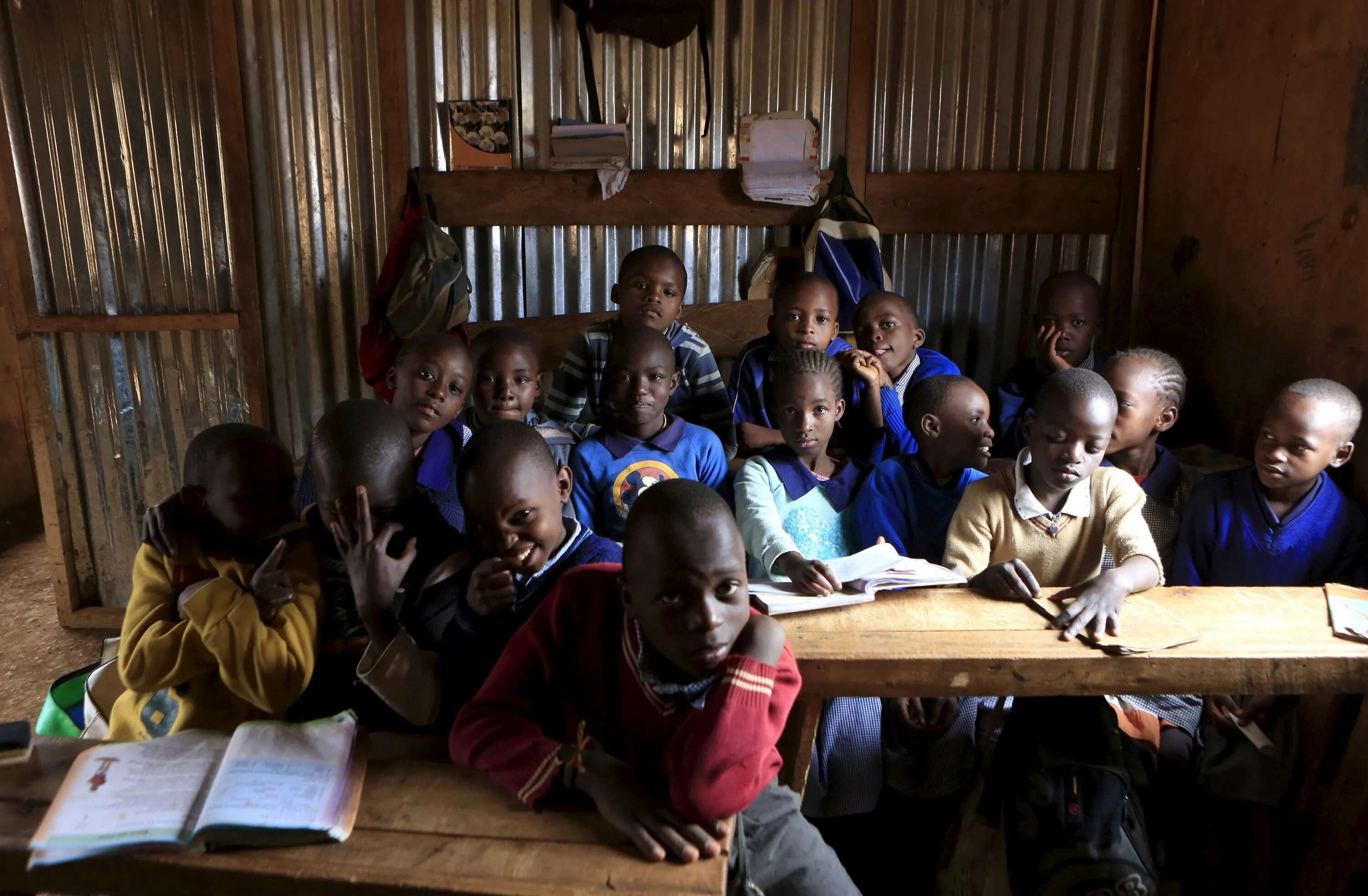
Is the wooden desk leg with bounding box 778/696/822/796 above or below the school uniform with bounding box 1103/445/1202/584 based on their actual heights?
below

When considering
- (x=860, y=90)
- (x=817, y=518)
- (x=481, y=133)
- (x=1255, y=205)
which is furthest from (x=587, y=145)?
(x=1255, y=205)

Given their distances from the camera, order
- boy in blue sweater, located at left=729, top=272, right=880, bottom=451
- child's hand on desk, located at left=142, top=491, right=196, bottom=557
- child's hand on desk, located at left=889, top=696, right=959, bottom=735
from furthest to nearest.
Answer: boy in blue sweater, located at left=729, top=272, right=880, bottom=451 → child's hand on desk, located at left=889, top=696, right=959, bottom=735 → child's hand on desk, located at left=142, top=491, right=196, bottom=557

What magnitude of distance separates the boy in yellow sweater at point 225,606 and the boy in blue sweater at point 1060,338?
2.46 m

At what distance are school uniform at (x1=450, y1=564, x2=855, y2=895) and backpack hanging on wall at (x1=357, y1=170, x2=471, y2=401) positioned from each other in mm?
2357

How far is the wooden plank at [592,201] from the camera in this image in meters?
3.86

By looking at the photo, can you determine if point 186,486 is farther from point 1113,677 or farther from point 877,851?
point 877,851

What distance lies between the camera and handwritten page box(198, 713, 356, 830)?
4.04 feet

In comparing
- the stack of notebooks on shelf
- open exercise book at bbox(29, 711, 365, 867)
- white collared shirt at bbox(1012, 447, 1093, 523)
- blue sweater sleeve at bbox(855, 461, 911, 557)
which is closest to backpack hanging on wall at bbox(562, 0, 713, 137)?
the stack of notebooks on shelf

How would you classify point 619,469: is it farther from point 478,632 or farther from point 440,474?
point 478,632

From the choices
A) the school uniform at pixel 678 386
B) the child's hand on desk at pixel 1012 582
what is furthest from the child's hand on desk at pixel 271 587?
the school uniform at pixel 678 386

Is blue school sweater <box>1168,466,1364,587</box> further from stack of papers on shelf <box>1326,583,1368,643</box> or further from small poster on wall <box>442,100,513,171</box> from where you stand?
small poster on wall <box>442,100,513,171</box>

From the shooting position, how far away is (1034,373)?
3258mm

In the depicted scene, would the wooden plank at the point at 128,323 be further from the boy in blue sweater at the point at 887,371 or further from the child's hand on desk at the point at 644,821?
the child's hand on desk at the point at 644,821

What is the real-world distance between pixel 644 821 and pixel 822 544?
1.26 m
